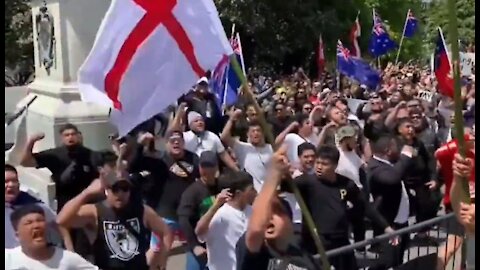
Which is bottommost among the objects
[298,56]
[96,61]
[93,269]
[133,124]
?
[298,56]

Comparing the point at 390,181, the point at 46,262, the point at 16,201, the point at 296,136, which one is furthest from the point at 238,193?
the point at 296,136

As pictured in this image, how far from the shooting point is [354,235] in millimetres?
7484

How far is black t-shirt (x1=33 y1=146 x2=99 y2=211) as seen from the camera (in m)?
7.20

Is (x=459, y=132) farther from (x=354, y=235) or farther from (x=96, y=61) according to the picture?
(x=354, y=235)

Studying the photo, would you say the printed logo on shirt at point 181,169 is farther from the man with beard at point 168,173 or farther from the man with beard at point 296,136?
the man with beard at point 296,136

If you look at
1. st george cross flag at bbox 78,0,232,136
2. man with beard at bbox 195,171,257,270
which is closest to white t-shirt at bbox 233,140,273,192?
man with beard at bbox 195,171,257,270

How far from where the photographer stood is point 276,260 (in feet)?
14.8

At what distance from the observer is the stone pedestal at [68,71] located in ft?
33.3

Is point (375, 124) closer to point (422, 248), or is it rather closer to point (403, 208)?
point (422, 248)

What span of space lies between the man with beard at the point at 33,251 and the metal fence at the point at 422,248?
1454 millimetres

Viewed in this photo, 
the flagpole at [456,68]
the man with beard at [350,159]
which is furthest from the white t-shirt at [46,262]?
the man with beard at [350,159]

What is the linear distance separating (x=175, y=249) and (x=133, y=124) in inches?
164

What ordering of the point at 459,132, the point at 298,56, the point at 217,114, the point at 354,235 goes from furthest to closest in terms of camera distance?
1. the point at 298,56
2. the point at 217,114
3. the point at 354,235
4. the point at 459,132

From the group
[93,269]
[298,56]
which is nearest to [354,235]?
[93,269]
